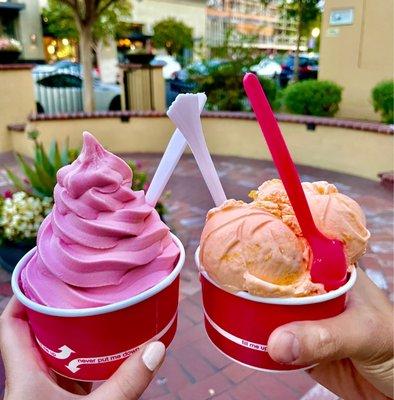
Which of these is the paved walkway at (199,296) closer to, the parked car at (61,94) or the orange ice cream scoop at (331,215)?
the orange ice cream scoop at (331,215)

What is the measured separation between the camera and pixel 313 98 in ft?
27.5

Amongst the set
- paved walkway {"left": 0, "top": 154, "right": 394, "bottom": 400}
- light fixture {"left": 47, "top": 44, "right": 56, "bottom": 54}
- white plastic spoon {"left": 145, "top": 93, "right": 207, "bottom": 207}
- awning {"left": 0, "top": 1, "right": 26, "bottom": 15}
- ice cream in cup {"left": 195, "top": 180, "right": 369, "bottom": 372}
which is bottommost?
paved walkway {"left": 0, "top": 154, "right": 394, "bottom": 400}

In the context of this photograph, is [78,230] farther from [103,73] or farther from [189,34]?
[189,34]

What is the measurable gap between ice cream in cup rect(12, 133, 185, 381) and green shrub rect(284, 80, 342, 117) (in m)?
7.63

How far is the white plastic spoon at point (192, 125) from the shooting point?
1246 mm

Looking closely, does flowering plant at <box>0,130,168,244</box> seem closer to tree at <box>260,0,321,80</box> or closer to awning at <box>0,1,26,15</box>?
tree at <box>260,0,321,80</box>

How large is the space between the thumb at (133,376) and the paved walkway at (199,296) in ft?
4.81

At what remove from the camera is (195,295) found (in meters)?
3.57

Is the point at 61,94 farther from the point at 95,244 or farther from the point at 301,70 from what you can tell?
the point at 301,70

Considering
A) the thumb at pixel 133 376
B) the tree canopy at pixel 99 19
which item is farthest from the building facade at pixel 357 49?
the tree canopy at pixel 99 19

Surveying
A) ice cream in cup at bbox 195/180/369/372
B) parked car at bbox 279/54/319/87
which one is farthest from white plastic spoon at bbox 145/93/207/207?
parked car at bbox 279/54/319/87

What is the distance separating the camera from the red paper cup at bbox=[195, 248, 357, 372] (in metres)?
1.24

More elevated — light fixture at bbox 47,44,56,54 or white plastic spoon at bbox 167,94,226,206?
light fixture at bbox 47,44,56,54

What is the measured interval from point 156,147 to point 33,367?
749 centimetres
